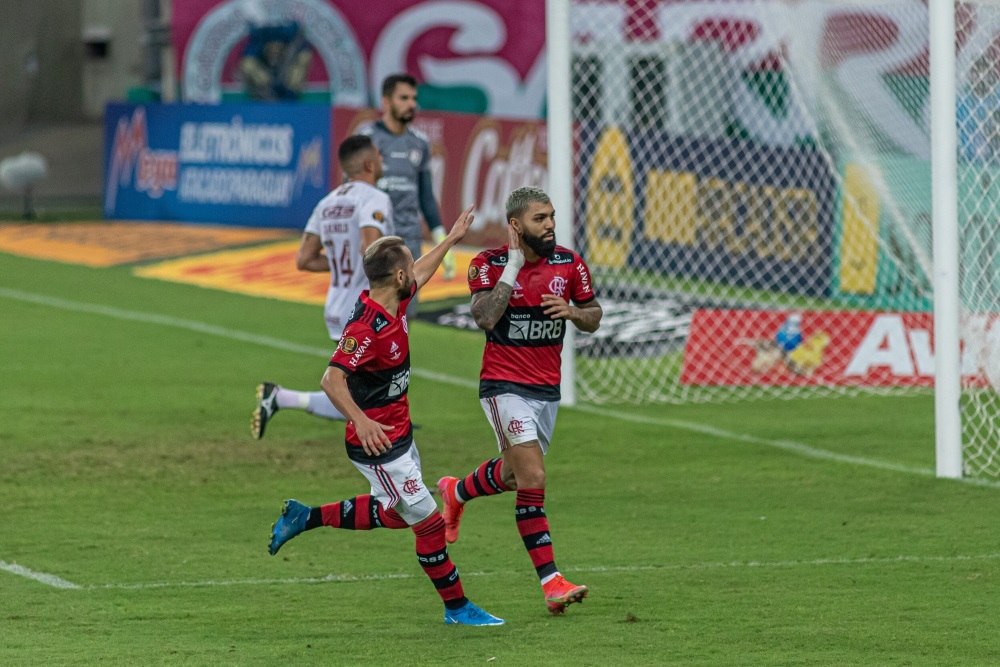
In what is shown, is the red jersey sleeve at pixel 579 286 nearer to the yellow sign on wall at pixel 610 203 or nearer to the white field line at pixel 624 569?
the white field line at pixel 624 569

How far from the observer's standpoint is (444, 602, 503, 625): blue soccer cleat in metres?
8.12

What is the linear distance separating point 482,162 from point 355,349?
15651 millimetres

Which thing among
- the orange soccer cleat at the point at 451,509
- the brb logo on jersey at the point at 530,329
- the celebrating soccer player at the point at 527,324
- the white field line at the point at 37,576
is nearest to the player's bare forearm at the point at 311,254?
the orange soccer cleat at the point at 451,509

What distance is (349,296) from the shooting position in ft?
41.1

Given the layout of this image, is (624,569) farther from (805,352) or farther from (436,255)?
(805,352)

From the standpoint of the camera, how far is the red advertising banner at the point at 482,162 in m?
22.5

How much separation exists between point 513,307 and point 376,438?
1196 mm

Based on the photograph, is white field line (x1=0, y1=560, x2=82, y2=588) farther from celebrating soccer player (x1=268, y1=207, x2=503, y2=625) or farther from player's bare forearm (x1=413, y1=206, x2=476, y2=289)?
player's bare forearm (x1=413, y1=206, x2=476, y2=289)

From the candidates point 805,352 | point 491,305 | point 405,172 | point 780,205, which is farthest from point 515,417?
A: point 780,205

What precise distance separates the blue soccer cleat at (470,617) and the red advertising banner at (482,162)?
46.7 ft

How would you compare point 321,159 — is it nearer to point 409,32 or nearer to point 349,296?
point 409,32

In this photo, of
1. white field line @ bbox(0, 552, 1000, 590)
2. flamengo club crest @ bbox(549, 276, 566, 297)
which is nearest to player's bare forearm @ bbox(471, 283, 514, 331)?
flamengo club crest @ bbox(549, 276, 566, 297)

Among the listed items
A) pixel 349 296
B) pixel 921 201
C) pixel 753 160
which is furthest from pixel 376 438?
pixel 753 160

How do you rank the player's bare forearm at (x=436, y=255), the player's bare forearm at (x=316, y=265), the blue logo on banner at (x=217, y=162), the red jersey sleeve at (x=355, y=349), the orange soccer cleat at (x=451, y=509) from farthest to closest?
the blue logo on banner at (x=217, y=162), the player's bare forearm at (x=316, y=265), the orange soccer cleat at (x=451, y=509), the player's bare forearm at (x=436, y=255), the red jersey sleeve at (x=355, y=349)
